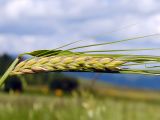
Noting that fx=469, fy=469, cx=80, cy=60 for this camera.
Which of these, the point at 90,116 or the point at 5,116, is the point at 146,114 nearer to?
the point at 90,116

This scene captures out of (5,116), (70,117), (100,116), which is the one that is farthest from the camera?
(5,116)

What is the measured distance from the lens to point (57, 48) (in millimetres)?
986

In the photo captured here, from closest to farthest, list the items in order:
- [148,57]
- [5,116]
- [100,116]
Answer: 1. [148,57]
2. [100,116]
3. [5,116]

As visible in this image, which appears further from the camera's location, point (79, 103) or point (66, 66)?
point (79, 103)

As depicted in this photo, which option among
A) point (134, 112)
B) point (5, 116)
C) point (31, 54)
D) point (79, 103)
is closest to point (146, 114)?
point (134, 112)

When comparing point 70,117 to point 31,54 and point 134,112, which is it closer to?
point 134,112

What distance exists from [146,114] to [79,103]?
3.12 feet

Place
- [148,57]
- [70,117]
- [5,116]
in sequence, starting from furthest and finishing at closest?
[5,116] < [70,117] < [148,57]

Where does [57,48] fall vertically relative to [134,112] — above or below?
above

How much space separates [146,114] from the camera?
13.1 feet

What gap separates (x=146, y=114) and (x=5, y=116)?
4.58 ft

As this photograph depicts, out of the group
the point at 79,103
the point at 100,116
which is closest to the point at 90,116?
the point at 100,116

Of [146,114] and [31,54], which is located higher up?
[31,54]

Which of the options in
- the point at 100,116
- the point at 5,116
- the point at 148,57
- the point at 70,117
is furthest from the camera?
the point at 5,116
